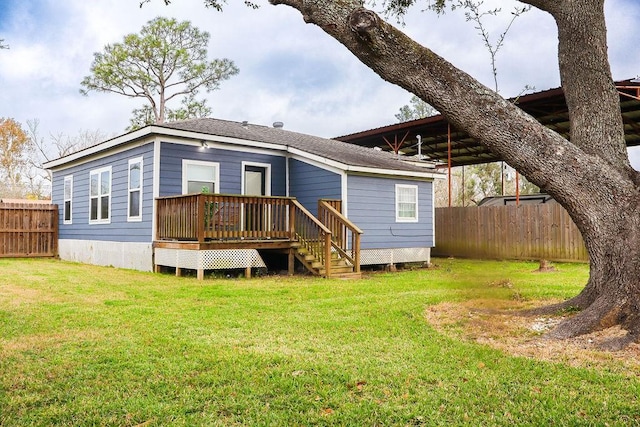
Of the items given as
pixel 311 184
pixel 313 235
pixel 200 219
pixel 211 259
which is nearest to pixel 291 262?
pixel 313 235

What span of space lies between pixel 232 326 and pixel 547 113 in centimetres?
1316

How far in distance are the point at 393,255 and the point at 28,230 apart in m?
11.4

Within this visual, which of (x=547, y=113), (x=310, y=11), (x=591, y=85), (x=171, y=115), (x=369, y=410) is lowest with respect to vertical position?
(x=369, y=410)

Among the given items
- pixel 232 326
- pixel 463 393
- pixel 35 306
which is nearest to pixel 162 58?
pixel 35 306

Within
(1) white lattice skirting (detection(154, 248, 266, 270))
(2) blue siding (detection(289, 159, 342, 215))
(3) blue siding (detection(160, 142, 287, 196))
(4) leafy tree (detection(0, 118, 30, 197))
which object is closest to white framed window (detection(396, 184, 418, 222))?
(2) blue siding (detection(289, 159, 342, 215))

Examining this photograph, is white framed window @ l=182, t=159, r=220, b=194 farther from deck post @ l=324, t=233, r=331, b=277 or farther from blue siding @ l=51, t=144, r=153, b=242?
deck post @ l=324, t=233, r=331, b=277

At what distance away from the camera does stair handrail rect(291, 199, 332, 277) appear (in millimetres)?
10258

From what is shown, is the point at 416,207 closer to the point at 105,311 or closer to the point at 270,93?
the point at 105,311

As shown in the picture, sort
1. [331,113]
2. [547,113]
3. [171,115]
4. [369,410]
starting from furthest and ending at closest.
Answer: [331,113] → [171,115] → [547,113] → [369,410]

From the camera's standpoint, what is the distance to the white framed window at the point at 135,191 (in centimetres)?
1173

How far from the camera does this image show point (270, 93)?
1160 inches

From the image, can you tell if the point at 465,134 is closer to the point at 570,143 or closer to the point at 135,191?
the point at 135,191

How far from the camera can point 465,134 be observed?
16062 millimetres

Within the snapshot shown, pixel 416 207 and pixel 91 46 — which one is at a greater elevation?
pixel 91 46
